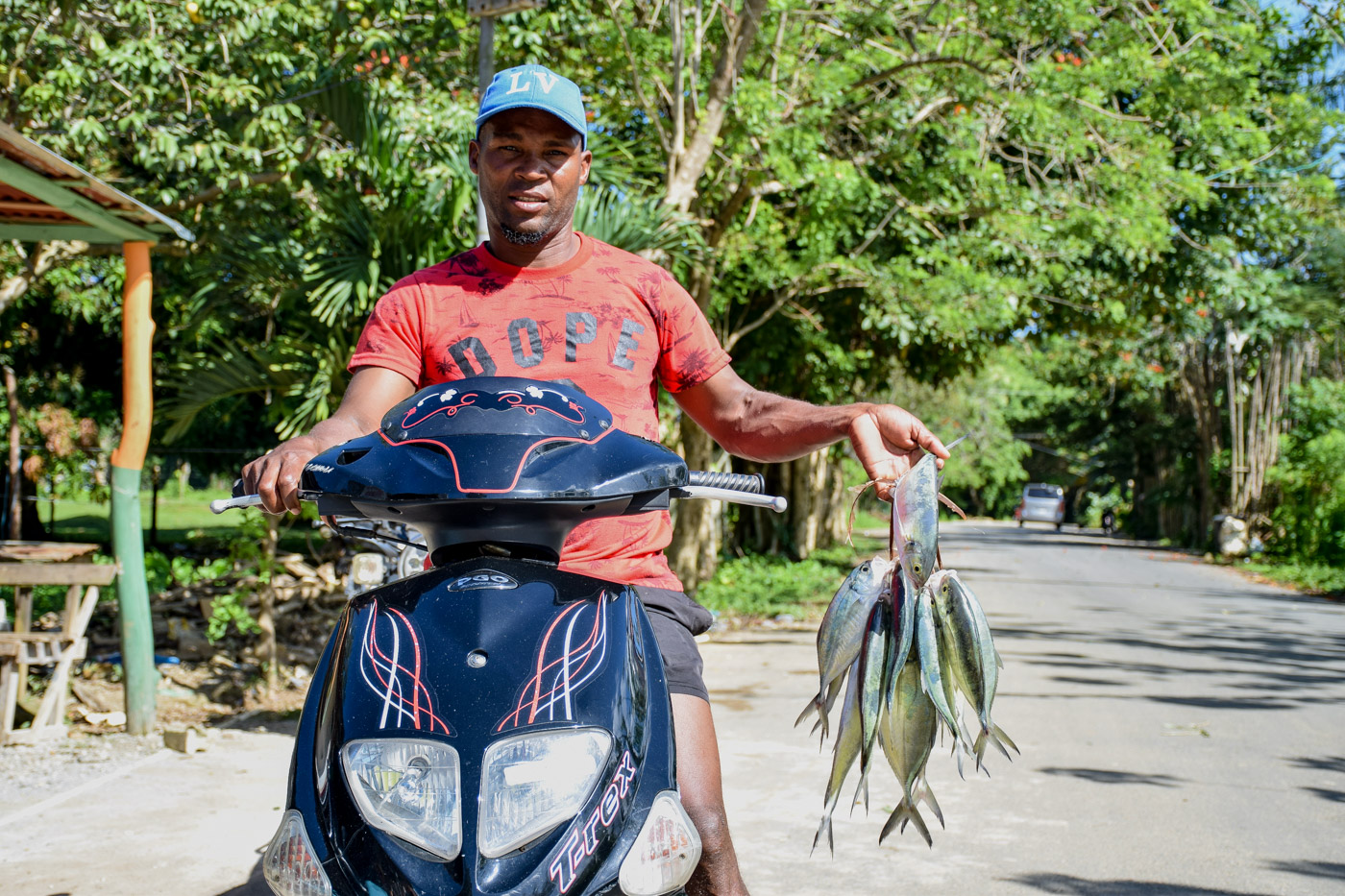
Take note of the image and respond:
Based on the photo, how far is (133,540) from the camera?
21.3 ft

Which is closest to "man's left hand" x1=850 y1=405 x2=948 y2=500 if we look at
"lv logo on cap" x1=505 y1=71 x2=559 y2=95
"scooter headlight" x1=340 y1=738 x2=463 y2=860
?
"lv logo on cap" x1=505 y1=71 x2=559 y2=95

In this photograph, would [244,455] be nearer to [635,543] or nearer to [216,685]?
[216,685]

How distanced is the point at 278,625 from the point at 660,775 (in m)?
9.06

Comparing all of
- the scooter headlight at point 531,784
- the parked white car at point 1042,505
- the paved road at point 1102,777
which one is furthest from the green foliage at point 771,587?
the parked white car at point 1042,505

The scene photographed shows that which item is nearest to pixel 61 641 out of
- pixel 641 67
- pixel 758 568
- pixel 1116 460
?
pixel 641 67

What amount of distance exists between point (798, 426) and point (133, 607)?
5.22 metres

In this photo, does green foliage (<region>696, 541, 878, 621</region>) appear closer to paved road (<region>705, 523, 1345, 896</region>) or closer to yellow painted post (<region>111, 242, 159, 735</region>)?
paved road (<region>705, 523, 1345, 896</region>)

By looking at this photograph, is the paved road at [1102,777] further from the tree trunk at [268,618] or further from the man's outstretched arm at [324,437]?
the tree trunk at [268,618]

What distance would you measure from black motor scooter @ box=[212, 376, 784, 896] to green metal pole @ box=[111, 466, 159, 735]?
17.2 feet

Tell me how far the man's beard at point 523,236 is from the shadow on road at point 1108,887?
9.99ft

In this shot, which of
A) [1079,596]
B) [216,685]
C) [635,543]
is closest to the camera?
[635,543]

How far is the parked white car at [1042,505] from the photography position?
155 ft

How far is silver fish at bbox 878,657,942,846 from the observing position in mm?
2301

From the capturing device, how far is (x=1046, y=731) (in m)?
6.95
